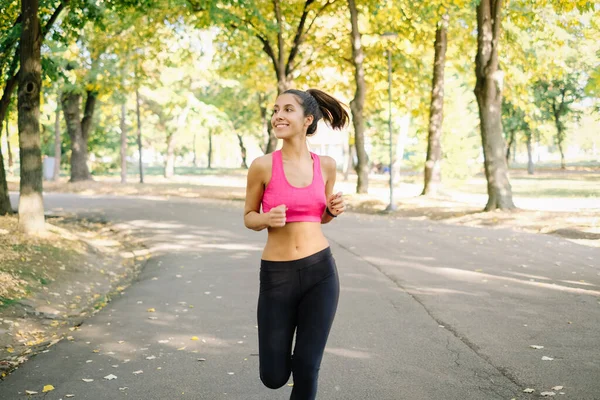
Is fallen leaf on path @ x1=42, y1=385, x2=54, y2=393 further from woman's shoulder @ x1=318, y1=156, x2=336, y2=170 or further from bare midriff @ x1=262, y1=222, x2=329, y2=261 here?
woman's shoulder @ x1=318, y1=156, x2=336, y2=170

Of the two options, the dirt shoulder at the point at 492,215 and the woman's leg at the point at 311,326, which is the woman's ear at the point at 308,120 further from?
the dirt shoulder at the point at 492,215

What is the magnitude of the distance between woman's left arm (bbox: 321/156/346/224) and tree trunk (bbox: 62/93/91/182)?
124ft

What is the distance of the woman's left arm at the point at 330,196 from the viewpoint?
168 inches

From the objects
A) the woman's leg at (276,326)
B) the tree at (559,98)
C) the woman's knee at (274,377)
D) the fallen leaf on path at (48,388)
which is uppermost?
the tree at (559,98)

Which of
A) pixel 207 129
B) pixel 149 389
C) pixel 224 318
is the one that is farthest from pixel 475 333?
pixel 207 129

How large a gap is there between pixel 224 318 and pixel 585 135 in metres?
136

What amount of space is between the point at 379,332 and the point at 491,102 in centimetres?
1541

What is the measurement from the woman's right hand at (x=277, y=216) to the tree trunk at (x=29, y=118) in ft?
36.4

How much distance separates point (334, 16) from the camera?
31688 millimetres

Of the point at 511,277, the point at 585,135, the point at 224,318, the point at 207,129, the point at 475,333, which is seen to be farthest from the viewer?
the point at 585,135

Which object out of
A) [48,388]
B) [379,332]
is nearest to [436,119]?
[379,332]

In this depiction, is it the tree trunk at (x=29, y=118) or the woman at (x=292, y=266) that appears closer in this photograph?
the woman at (x=292, y=266)

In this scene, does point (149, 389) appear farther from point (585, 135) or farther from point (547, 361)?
point (585, 135)

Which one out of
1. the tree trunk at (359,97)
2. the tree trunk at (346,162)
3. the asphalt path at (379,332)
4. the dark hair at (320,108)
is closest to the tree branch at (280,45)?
the tree trunk at (359,97)
